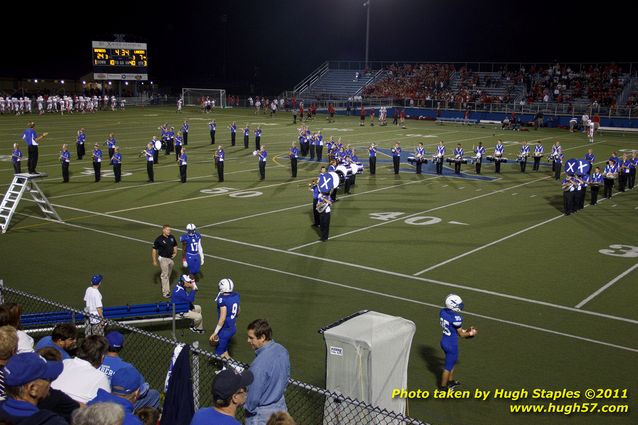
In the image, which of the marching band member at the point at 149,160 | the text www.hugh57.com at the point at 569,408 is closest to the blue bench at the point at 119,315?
the text www.hugh57.com at the point at 569,408

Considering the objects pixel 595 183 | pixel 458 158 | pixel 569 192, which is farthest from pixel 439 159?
pixel 569 192

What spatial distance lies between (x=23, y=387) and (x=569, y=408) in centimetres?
642

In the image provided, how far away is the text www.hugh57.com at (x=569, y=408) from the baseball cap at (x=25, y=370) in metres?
5.72

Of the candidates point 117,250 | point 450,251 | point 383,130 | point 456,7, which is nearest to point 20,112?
point 383,130

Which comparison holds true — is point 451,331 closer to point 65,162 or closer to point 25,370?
point 25,370

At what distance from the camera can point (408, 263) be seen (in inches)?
554

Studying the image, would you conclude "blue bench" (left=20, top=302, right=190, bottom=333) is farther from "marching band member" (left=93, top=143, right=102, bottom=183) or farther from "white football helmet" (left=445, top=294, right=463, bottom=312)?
"marching band member" (left=93, top=143, right=102, bottom=183)

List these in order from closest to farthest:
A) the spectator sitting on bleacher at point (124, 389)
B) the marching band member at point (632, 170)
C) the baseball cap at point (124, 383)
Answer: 1. the spectator sitting on bleacher at point (124, 389)
2. the baseball cap at point (124, 383)
3. the marching band member at point (632, 170)

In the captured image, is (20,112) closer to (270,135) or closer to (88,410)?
(270,135)

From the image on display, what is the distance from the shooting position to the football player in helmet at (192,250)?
12.0 meters

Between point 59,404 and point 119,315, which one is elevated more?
point 59,404

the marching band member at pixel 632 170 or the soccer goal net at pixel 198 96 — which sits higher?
the soccer goal net at pixel 198 96

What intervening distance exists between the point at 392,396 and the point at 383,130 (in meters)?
40.9

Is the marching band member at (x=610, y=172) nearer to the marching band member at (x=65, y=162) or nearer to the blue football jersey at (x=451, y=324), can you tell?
the blue football jersey at (x=451, y=324)
